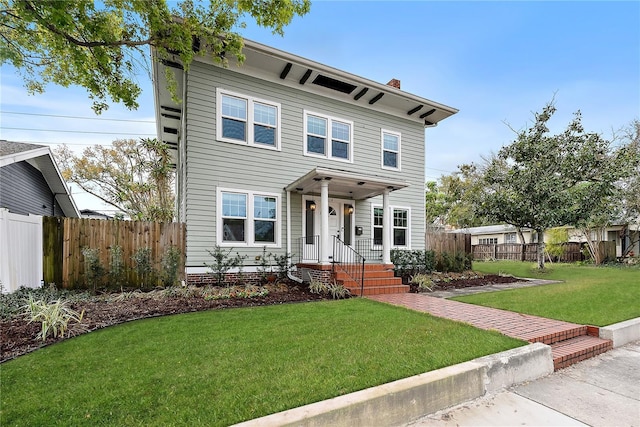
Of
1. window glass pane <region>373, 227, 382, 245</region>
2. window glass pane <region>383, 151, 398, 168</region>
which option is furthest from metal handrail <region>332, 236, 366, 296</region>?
window glass pane <region>383, 151, 398, 168</region>

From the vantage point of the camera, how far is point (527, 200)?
12219 mm

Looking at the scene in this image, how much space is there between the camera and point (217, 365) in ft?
10.6

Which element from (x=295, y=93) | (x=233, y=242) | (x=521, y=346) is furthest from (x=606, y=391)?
(x=295, y=93)

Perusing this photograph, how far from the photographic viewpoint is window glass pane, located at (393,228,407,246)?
1185cm

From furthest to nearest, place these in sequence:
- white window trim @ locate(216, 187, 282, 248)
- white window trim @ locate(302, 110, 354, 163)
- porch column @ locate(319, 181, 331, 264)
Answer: white window trim @ locate(302, 110, 354, 163), white window trim @ locate(216, 187, 282, 248), porch column @ locate(319, 181, 331, 264)

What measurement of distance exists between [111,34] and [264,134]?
185 inches

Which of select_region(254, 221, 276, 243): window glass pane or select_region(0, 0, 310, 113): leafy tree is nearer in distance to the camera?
select_region(0, 0, 310, 113): leafy tree

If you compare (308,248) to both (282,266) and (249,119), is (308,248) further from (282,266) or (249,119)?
(249,119)

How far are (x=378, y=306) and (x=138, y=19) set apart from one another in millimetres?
7465

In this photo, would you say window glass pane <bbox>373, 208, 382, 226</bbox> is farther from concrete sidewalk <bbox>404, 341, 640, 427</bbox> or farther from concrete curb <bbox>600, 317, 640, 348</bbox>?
concrete sidewalk <bbox>404, 341, 640, 427</bbox>

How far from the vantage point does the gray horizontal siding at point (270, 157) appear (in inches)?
340

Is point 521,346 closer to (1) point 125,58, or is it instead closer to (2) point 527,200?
(1) point 125,58

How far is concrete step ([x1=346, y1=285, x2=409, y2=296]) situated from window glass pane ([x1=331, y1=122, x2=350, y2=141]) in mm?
5421

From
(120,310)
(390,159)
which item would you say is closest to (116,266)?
(120,310)
